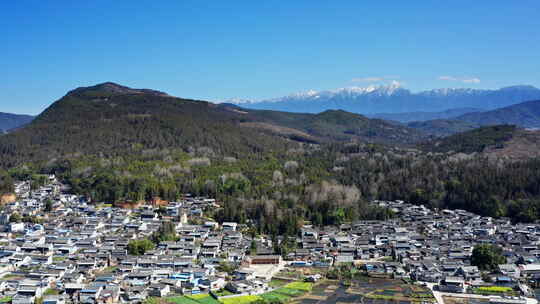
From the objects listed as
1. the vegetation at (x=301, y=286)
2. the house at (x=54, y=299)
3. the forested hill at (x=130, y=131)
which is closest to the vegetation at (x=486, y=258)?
the vegetation at (x=301, y=286)

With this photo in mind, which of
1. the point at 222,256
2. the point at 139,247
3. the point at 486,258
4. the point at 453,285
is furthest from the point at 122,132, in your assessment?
the point at 453,285

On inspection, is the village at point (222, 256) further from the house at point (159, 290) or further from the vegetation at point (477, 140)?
the vegetation at point (477, 140)

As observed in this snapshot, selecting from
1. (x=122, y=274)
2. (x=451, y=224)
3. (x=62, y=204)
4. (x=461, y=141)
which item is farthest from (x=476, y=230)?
(x=461, y=141)

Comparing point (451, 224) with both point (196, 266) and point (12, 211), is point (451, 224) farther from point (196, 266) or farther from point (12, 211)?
point (12, 211)

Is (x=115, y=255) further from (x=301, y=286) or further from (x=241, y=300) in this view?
(x=301, y=286)

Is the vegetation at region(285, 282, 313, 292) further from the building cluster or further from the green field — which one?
the green field

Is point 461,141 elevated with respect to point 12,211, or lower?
elevated
